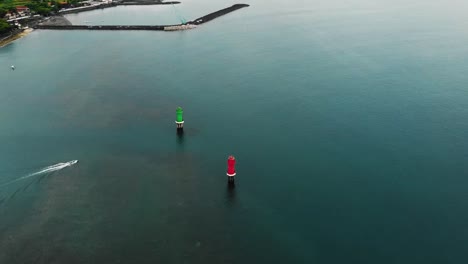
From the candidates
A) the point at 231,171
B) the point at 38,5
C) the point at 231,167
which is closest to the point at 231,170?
the point at 231,171

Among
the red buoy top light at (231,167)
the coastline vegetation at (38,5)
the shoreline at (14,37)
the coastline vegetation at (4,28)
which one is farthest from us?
the coastline vegetation at (38,5)

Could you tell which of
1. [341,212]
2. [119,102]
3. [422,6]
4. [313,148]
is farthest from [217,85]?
[422,6]

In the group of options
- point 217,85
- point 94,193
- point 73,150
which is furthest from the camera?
point 217,85

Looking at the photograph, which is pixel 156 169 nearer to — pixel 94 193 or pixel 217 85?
pixel 94 193

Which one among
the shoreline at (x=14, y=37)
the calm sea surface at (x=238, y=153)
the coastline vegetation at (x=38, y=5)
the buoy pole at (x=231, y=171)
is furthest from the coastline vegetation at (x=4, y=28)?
the buoy pole at (x=231, y=171)

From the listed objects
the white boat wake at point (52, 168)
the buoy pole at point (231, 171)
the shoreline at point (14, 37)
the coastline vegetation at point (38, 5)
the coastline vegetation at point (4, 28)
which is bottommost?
the white boat wake at point (52, 168)

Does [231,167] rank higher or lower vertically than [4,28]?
lower

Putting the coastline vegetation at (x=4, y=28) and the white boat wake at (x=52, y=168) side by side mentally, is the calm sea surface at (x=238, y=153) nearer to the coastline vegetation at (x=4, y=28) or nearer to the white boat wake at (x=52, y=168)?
the white boat wake at (x=52, y=168)

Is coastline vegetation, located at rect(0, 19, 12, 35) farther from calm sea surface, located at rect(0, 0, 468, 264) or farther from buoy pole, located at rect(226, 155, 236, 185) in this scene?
buoy pole, located at rect(226, 155, 236, 185)

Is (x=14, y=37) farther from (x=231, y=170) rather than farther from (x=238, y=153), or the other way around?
(x=231, y=170)
